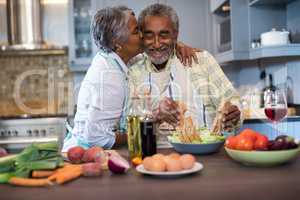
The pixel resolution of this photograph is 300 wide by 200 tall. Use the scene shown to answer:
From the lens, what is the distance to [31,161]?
1.08 meters

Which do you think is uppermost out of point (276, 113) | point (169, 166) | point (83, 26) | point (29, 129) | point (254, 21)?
point (83, 26)

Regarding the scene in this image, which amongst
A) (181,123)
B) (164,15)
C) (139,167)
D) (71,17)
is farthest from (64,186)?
(71,17)

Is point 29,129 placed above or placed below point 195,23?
Result: below

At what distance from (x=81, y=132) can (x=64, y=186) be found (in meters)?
0.62

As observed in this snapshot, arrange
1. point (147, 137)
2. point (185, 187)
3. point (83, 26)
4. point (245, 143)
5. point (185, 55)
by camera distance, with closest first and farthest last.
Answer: point (185, 187)
point (245, 143)
point (147, 137)
point (185, 55)
point (83, 26)

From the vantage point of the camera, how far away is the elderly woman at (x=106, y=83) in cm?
156

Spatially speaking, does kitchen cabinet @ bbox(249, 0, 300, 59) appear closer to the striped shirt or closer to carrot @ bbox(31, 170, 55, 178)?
the striped shirt

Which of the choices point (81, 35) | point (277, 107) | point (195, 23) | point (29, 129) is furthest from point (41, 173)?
point (195, 23)

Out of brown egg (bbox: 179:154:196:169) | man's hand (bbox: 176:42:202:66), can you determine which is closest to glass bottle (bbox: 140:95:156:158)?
brown egg (bbox: 179:154:196:169)

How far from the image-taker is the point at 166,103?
1.49 m

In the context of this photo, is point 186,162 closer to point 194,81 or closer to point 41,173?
point 41,173

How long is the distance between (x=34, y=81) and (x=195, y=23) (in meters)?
1.68

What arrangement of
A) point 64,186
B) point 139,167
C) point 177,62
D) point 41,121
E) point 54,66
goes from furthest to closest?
point 54,66, point 41,121, point 177,62, point 139,167, point 64,186

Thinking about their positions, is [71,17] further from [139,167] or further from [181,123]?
[139,167]
